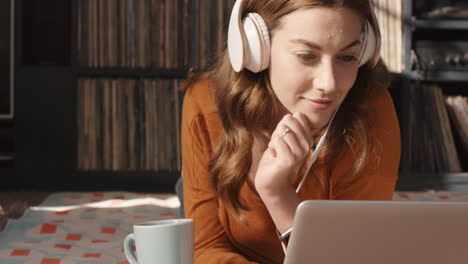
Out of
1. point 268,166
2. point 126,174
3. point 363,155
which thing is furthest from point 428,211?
point 126,174

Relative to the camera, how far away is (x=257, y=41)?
89cm

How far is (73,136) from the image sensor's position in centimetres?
273

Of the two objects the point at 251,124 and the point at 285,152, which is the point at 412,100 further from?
the point at 285,152

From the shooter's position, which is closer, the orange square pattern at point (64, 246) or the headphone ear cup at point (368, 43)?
the headphone ear cup at point (368, 43)

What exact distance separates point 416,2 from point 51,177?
6.07 feet

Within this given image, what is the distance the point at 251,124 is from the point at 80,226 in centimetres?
80

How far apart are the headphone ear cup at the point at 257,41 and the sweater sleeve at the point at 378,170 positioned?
11.6 inches

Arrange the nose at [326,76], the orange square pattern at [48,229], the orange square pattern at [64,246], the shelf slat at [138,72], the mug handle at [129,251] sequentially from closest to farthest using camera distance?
the mug handle at [129,251], the nose at [326,76], the orange square pattern at [64,246], the orange square pattern at [48,229], the shelf slat at [138,72]

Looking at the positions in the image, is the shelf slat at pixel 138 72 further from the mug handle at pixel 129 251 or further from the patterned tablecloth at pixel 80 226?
the mug handle at pixel 129 251

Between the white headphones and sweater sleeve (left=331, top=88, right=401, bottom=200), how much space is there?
23 centimetres

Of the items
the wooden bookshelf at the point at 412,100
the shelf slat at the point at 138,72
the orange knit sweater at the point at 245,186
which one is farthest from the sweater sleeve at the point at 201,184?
the wooden bookshelf at the point at 412,100

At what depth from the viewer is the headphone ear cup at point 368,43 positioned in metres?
0.90

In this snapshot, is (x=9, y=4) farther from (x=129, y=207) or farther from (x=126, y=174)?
(x=129, y=207)

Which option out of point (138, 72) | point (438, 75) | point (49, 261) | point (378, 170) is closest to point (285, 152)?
point (378, 170)
